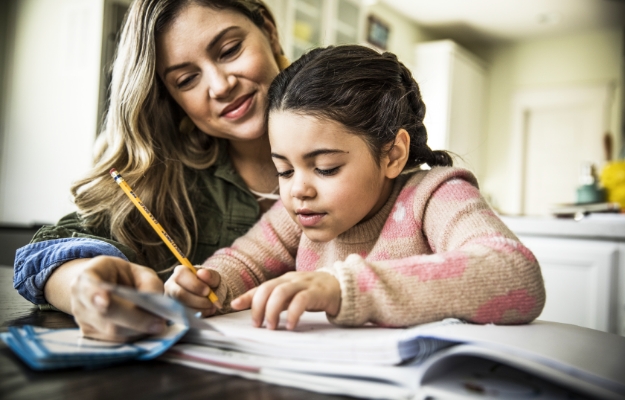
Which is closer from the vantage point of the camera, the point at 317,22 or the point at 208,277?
the point at 208,277

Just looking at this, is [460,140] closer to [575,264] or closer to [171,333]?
[575,264]

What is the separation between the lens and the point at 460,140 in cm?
547

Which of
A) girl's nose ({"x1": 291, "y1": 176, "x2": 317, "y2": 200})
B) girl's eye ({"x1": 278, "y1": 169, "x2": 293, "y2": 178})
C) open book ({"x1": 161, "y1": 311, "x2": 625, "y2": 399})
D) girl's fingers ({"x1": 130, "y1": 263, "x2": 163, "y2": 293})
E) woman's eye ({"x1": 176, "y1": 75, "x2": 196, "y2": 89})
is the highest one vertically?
woman's eye ({"x1": 176, "y1": 75, "x2": 196, "y2": 89})

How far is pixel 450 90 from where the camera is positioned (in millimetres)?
5258

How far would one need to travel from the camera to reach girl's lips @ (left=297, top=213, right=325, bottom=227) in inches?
31.8

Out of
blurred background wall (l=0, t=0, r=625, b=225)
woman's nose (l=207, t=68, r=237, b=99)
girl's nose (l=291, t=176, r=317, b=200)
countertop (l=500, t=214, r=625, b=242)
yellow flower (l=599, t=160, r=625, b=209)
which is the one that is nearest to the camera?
girl's nose (l=291, t=176, r=317, b=200)

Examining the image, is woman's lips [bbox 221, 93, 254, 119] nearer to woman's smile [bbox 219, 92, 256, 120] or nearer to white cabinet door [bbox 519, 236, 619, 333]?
woman's smile [bbox 219, 92, 256, 120]

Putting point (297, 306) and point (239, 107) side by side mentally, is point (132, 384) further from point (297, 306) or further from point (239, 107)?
point (239, 107)

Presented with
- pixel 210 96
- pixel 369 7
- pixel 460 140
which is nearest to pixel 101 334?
pixel 210 96

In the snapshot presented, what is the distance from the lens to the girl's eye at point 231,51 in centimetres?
106

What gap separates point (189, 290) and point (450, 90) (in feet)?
16.3

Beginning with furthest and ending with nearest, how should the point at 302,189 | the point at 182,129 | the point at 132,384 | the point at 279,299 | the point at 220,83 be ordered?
the point at 182,129 < the point at 220,83 < the point at 302,189 < the point at 279,299 < the point at 132,384

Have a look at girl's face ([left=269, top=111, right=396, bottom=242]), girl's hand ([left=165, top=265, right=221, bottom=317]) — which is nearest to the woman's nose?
girl's face ([left=269, top=111, right=396, bottom=242])

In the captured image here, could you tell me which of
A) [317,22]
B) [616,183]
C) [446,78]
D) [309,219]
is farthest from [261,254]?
[446,78]
